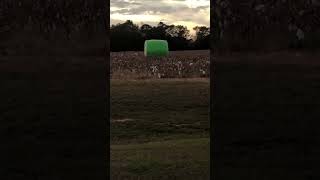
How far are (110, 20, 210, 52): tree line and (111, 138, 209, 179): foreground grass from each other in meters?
17.4

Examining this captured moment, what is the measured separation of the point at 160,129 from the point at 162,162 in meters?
3.73

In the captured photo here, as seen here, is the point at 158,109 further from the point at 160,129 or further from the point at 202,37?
the point at 202,37

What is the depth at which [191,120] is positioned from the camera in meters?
12.3

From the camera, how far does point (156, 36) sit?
1292 inches

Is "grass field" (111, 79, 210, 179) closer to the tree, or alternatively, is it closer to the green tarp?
the tree

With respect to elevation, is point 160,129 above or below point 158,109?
below

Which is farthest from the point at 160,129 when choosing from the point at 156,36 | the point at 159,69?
the point at 156,36

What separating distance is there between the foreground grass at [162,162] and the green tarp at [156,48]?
20.4 m

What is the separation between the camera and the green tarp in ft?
96.0

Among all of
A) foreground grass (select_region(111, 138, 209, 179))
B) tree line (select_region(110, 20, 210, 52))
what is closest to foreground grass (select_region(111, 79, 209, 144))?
foreground grass (select_region(111, 138, 209, 179))
